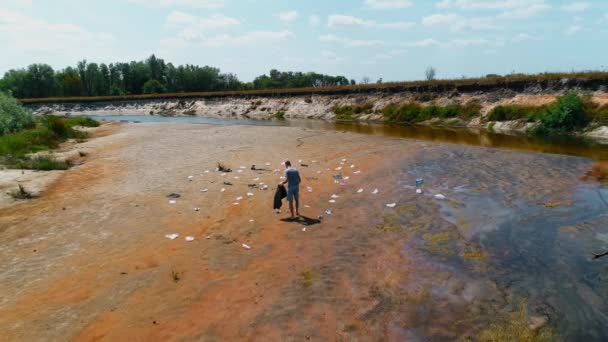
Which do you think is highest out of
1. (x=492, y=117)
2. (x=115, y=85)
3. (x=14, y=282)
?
(x=115, y=85)

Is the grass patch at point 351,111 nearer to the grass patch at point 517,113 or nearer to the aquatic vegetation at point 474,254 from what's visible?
the grass patch at point 517,113

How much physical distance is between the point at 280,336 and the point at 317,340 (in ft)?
2.07

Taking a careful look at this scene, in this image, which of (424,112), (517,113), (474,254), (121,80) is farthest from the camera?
(121,80)

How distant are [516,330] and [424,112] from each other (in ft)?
125

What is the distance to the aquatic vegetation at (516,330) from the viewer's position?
6.28 meters

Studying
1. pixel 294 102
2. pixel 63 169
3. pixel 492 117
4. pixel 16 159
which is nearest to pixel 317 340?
pixel 63 169

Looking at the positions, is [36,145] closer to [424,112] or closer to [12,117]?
[12,117]

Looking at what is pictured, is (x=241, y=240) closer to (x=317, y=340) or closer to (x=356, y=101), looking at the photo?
(x=317, y=340)

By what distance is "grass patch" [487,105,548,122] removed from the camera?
31578 millimetres

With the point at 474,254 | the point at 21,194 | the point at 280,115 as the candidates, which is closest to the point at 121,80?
the point at 280,115

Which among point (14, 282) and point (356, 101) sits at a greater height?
point (356, 101)

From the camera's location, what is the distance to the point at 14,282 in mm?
8617

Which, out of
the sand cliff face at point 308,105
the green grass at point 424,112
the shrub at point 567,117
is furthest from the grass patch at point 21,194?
the green grass at point 424,112

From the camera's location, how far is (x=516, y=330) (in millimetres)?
6469
